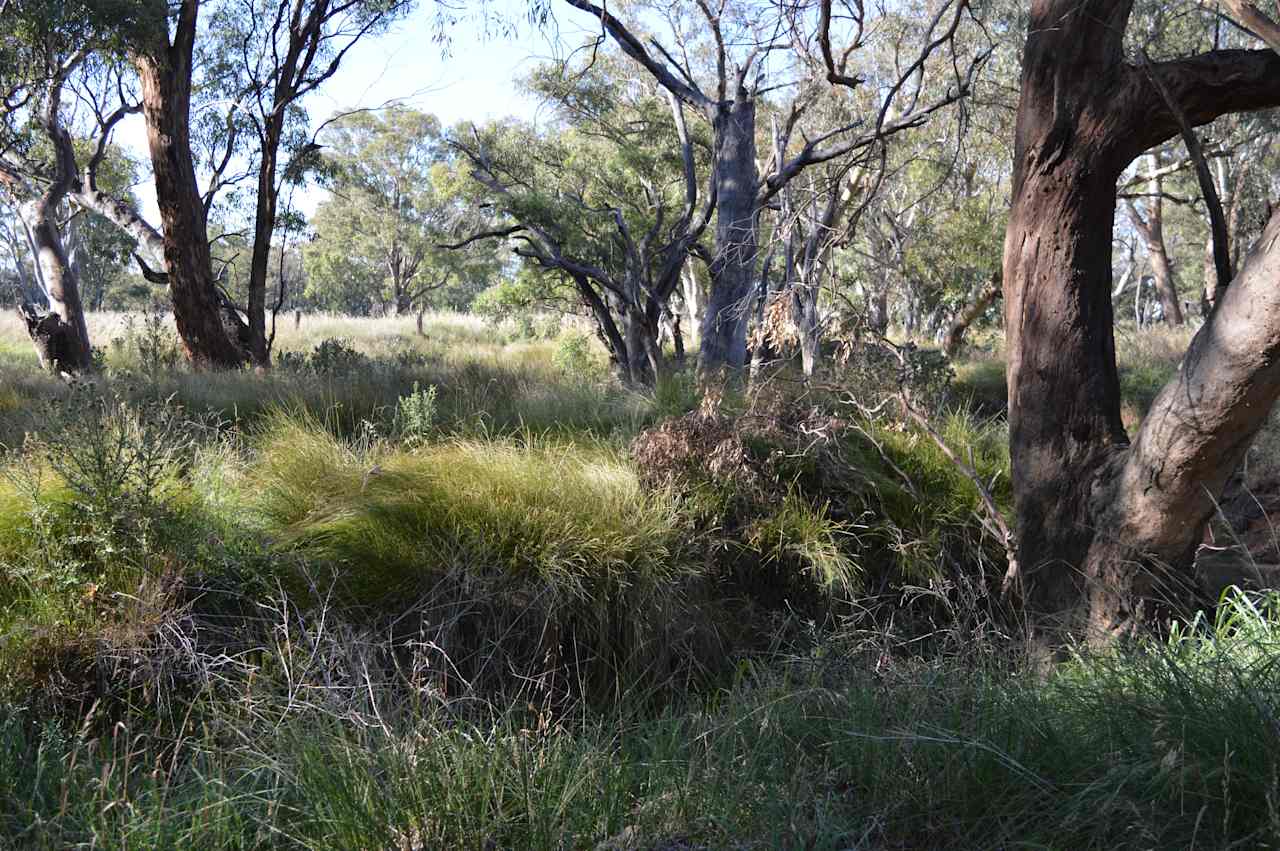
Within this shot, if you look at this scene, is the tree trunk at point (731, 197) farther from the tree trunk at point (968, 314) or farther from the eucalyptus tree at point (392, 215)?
the eucalyptus tree at point (392, 215)

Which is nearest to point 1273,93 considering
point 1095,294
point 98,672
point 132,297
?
point 1095,294

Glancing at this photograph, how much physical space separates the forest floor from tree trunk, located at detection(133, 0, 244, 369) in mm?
3843

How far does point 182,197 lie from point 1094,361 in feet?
34.4

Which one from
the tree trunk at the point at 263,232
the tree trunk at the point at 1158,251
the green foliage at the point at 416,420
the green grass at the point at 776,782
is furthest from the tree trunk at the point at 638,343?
the tree trunk at the point at 1158,251

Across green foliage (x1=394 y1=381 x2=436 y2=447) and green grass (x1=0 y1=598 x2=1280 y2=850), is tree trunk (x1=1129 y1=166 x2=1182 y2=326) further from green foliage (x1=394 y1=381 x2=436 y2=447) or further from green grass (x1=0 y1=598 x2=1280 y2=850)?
green grass (x1=0 y1=598 x2=1280 y2=850)

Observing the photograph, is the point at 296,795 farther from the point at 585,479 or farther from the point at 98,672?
the point at 585,479

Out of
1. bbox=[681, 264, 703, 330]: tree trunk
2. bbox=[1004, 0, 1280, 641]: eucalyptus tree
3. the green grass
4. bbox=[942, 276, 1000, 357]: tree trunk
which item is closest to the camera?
the green grass

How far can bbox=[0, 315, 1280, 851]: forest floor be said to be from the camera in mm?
2543

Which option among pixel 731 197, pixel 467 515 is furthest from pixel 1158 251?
pixel 467 515

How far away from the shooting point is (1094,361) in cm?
494

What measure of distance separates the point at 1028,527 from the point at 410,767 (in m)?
3.70

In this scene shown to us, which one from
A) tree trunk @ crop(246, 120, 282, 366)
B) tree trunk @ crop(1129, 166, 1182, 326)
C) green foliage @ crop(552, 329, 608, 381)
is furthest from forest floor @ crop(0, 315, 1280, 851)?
tree trunk @ crop(1129, 166, 1182, 326)

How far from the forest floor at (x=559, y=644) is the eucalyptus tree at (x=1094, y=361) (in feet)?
1.46

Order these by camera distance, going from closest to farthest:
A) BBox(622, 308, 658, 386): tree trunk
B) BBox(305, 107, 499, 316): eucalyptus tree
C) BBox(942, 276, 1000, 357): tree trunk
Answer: BBox(622, 308, 658, 386): tree trunk
BBox(942, 276, 1000, 357): tree trunk
BBox(305, 107, 499, 316): eucalyptus tree
